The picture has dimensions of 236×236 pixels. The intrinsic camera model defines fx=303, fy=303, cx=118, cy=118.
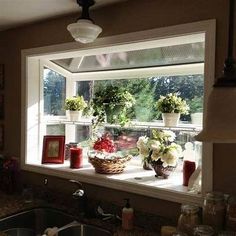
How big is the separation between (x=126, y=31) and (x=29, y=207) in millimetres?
1290

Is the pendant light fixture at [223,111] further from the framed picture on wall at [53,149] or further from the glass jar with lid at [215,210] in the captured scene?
the framed picture on wall at [53,149]

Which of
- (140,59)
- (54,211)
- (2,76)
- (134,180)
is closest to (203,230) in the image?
(134,180)

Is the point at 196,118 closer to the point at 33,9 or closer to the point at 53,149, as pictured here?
the point at 53,149

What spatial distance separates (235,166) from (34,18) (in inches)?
63.4

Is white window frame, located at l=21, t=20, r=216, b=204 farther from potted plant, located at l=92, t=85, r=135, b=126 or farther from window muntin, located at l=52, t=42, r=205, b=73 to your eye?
potted plant, located at l=92, t=85, r=135, b=126

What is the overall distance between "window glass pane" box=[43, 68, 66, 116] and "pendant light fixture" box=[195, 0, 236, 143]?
6.08 ft

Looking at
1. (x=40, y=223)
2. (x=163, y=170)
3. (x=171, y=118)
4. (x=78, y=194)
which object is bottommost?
(x=40, y=223)

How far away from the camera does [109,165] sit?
195 centimetres

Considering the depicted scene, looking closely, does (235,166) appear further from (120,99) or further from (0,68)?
(0,68)

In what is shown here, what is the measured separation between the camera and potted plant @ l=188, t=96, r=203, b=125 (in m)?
1.94

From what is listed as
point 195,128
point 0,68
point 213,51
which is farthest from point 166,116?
point 0,68

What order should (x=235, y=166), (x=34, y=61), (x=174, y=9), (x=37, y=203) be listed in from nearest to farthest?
(x=235, y=166)
(x=174, y=9)
(x=37, y=203)
(x=34, y=61)

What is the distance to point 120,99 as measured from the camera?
7.15ft

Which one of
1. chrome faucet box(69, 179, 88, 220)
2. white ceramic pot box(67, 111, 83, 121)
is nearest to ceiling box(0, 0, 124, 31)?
white ceramic pot box(67, 111, 83, 121)
